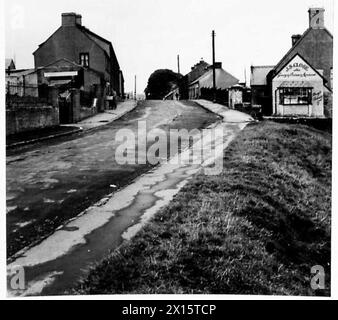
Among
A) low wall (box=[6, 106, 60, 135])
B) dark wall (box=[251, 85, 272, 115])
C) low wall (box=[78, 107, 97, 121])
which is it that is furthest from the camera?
dark wall (box=[251, 85, 272, 115])

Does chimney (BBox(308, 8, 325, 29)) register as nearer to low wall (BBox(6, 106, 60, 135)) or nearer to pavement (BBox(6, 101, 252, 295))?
pavement (BBox(6, 101, 252, 295))

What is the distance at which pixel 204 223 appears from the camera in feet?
24.1

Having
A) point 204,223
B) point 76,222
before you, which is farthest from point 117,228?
point 204,223

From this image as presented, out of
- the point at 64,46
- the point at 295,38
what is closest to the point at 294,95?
the point at 295,38

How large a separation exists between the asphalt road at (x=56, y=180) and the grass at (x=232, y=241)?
196cm

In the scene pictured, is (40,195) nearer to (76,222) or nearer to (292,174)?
(76,222)

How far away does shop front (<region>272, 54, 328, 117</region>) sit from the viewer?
116 ft

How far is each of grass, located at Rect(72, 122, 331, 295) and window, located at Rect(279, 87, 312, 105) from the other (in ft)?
80.2

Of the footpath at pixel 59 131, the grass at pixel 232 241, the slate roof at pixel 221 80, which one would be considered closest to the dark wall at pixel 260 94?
the slate roof at pixel 221 80

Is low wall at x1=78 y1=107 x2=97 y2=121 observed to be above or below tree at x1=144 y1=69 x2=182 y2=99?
below

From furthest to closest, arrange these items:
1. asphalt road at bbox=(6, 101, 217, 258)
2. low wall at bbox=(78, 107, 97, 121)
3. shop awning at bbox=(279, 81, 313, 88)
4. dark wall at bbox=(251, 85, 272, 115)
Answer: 1. dark wall at bbox=(251, 85, 272, 115)
2. shop awning at bbox=(279, 81, 313, 88)
3. low wall at bbox=(78, 107, 97, 121)
4. asphalt road at bbox=(6, 101, 217, 258)

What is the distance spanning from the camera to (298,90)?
36.1 meters

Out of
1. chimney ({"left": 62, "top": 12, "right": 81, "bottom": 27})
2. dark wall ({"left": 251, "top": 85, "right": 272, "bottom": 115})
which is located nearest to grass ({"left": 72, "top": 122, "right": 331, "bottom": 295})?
dark wall ({"left": 251, "top": 85, "right": 272, "bottom": 115})
